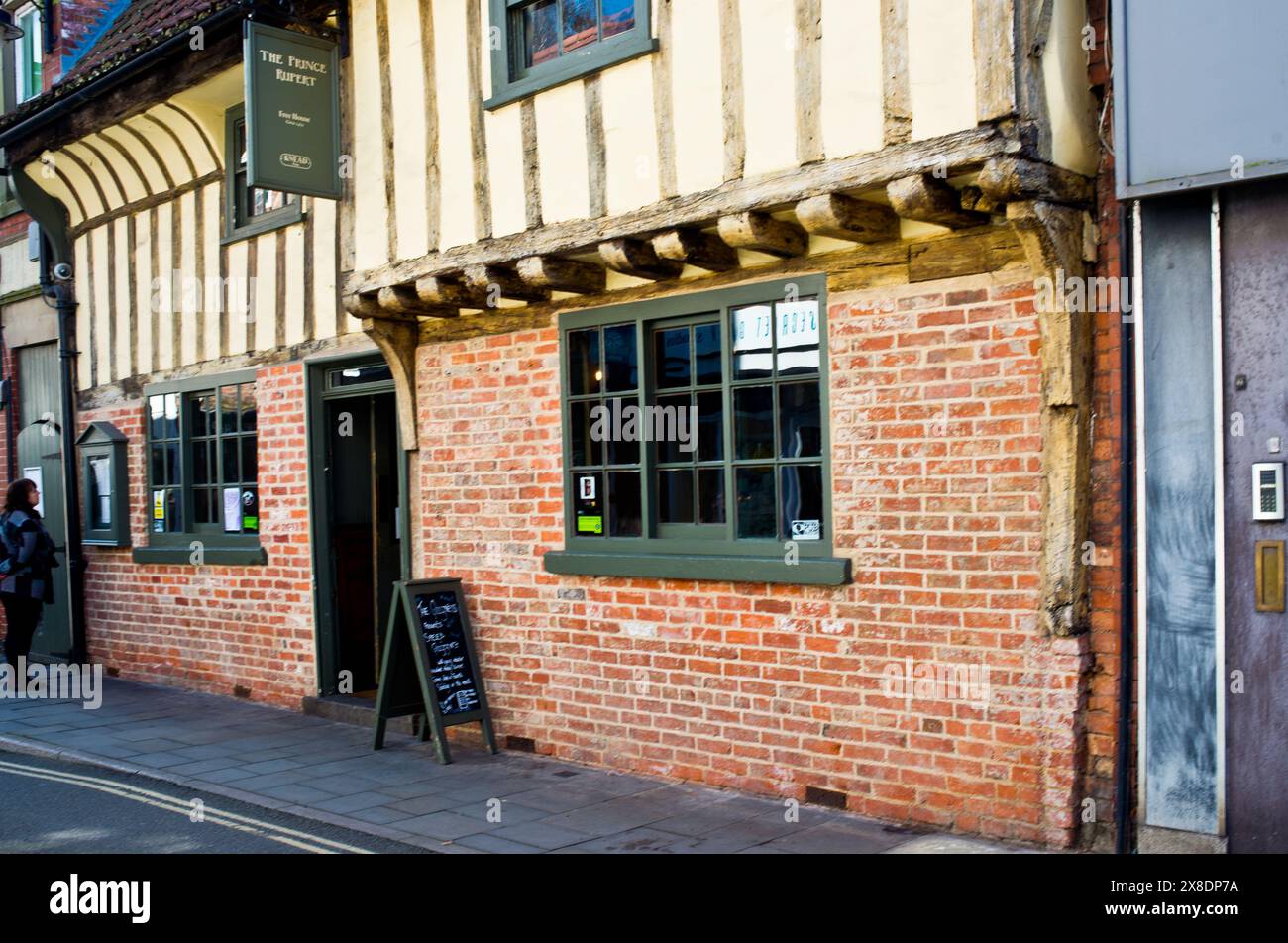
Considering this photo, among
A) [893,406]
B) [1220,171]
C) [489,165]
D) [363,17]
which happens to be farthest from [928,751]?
[363,17]

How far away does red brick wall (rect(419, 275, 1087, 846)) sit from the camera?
5.62 metres

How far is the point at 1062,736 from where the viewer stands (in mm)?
5469

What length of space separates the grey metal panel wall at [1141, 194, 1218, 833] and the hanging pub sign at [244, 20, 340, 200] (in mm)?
5666

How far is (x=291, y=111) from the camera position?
862 centimetres

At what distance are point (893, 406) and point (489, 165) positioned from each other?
3.12 metres

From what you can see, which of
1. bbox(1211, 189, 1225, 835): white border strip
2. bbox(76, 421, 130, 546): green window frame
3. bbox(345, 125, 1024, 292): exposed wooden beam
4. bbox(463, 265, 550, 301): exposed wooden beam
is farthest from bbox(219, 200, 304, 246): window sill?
bbox(1211, 189, 1225, 835): white border strip

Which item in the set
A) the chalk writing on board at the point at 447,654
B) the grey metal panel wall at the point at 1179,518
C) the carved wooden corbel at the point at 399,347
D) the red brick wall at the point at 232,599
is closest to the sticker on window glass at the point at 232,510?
the red brick wall at the point at 232,599

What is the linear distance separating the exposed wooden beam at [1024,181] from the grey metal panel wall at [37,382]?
10.6 meters

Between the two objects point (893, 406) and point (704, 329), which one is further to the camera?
point (704, 329)

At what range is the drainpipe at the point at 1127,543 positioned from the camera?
5.38m

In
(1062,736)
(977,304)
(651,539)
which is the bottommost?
(1062,736)

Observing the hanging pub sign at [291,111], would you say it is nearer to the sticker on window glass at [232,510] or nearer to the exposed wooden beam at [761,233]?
the sticker on window glass at [232,510]

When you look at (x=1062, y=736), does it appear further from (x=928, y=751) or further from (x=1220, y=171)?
(x=1220, y=171)

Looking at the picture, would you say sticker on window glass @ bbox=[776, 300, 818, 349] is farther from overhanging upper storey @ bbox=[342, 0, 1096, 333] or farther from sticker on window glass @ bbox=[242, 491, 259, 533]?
sticker on window glass @ bbox=[242, 491, 259, 533]
